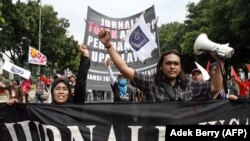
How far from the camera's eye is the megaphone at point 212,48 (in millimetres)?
4938

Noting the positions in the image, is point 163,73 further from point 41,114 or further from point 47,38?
point 47,38

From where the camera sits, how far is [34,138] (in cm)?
535

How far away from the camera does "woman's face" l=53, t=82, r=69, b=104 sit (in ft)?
17.7

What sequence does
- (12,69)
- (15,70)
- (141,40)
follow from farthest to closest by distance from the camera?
1. (15,70)
2. (12,69)
3. (141,40)

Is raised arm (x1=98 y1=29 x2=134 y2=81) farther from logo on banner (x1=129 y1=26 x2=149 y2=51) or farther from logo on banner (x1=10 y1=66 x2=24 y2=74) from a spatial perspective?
logo on banner (x1=10 y1=66 x2=24 y2=74)

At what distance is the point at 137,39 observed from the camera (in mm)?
10375

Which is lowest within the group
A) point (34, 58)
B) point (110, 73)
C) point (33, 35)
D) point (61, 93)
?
point (61, 93)

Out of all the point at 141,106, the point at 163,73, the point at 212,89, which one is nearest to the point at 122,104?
the point at 141,106

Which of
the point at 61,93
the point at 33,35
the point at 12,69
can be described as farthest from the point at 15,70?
the point at 33,35

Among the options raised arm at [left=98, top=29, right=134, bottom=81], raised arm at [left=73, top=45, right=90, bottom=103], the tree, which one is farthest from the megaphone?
the tree

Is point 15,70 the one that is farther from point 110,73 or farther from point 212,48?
point 212,48

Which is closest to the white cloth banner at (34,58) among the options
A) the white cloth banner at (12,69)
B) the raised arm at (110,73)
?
the white cloth banner at (12,69)

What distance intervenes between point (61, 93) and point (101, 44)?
5551mm

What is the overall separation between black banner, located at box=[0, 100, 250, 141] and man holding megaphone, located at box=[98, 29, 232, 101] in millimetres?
88
